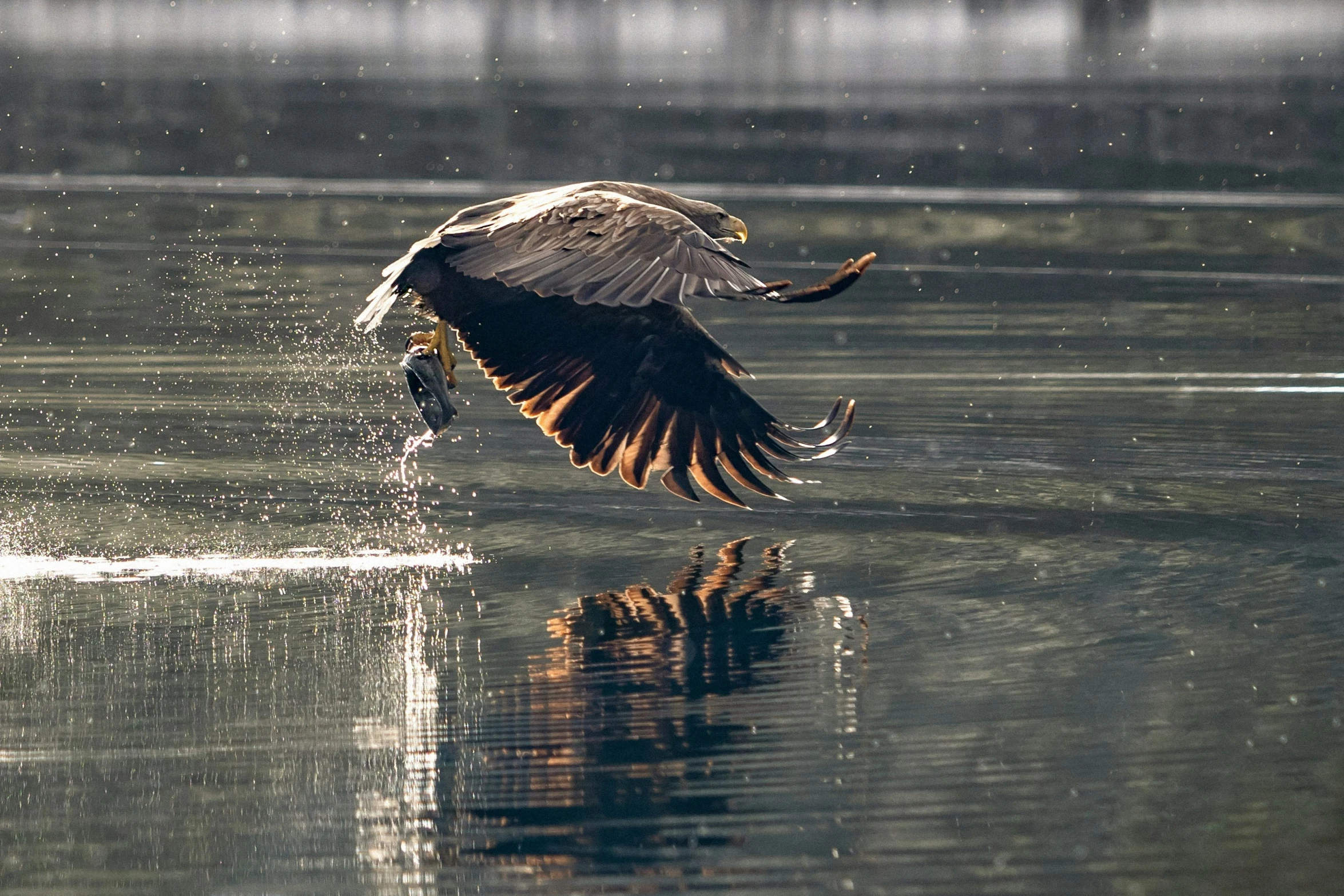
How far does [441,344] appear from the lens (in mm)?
7312

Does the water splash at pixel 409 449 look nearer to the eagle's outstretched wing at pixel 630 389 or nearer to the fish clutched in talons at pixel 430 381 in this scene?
the fish clutched in talons at pixel 430 381

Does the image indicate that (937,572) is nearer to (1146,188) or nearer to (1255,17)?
(1146,188)

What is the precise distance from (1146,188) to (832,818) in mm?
14573

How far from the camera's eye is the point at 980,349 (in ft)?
36.6

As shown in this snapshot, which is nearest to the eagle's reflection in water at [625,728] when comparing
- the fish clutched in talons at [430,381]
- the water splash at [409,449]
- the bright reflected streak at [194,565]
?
the bright reflected streak at [194,565]

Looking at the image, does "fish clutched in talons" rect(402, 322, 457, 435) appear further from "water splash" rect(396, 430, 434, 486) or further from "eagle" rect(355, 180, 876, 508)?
"water splash" rect(396, 430, 434, 486)

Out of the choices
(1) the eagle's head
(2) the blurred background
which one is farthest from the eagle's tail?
(2) the blurred background

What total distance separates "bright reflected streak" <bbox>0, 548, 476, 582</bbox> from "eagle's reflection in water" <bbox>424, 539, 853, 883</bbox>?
0.77 metres

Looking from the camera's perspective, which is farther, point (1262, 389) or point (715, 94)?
point (715, 94)

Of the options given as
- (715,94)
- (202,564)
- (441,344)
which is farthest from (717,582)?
(715,94)

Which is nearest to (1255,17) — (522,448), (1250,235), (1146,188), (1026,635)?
(1146,188)

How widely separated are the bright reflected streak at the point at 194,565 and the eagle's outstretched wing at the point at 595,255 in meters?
0.82

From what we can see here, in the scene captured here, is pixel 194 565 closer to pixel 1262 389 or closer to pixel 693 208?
pixel 693 208

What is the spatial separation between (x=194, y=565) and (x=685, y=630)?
5.81 feet
